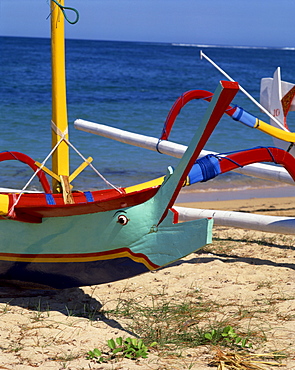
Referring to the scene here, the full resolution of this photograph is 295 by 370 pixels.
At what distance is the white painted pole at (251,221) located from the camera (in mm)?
4809

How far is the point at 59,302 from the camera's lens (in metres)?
3.98

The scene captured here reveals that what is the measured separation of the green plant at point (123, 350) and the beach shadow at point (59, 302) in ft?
1.06

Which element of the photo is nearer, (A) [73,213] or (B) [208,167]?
(A) [73,213]

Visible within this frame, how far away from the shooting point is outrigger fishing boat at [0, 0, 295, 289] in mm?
3082

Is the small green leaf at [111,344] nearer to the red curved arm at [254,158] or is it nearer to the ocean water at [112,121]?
the red curved arm at [254,158]

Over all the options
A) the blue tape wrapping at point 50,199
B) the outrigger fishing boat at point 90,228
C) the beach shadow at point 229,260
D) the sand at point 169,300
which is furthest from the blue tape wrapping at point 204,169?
the beach shadow at point 229,260

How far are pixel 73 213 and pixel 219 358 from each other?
1295 millimetres

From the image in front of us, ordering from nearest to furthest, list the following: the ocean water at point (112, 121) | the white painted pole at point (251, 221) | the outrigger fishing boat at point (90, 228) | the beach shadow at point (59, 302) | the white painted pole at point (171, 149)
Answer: the outrigger fishing boat at point (90, 228) < the beach shadow at point (59, 302) < the white painted pole at point (251, 221) < the white painted pole at point (171, 149) < the ocean water at point (112, 121)

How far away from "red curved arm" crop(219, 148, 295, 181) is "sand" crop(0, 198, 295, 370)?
3.26 ft

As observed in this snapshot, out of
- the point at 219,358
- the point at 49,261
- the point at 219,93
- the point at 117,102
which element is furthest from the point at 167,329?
the point at 117,102

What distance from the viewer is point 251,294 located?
4129 mm

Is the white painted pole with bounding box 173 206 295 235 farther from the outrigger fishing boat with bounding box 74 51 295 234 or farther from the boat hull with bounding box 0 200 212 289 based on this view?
the boat hull with bounding box 0 200 212 289

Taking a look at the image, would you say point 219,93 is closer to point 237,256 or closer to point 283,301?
point 283,301

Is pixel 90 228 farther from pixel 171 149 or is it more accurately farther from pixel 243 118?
pixel 171 149
